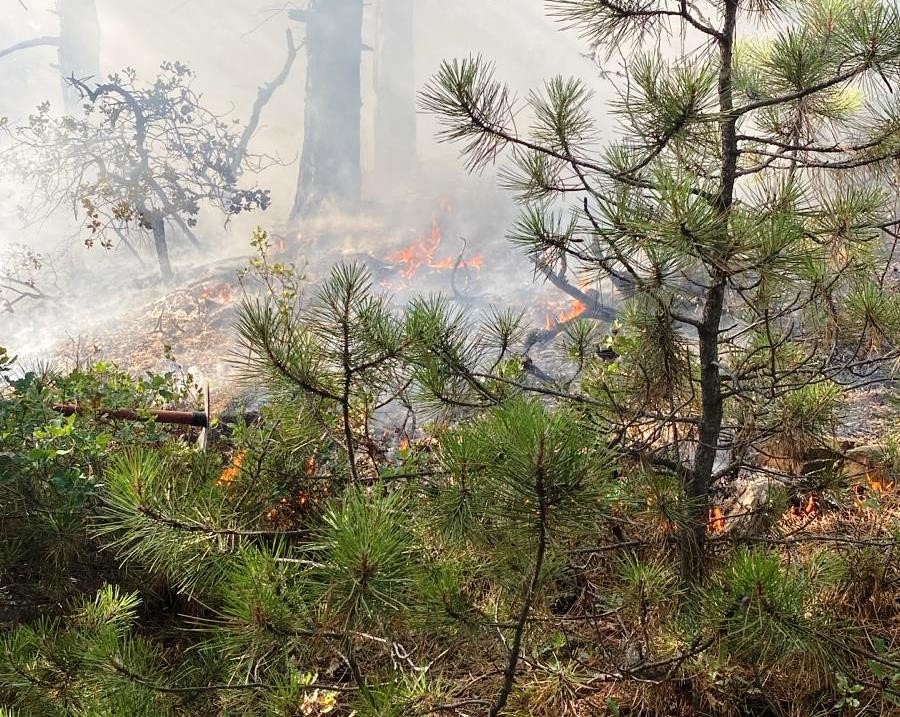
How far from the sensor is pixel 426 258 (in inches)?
123

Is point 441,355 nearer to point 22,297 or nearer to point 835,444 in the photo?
point 835,444

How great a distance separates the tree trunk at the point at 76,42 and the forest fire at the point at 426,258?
4.62ft

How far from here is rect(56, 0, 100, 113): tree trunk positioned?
2.78 m

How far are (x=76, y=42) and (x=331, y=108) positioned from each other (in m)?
1.03

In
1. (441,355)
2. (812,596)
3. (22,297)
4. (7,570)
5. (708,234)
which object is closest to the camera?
(708,234)

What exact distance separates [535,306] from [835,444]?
4.25 ft

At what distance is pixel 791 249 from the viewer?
981mm

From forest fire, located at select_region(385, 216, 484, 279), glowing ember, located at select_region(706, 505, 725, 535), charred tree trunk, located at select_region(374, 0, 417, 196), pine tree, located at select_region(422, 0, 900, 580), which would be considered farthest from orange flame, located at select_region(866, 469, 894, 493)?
charred tree trunk, located at select_region(374, 0, 417, 196)

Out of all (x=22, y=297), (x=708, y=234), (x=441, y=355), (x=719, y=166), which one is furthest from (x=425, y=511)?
(x=22, y=297)

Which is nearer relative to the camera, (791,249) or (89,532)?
(791,249)

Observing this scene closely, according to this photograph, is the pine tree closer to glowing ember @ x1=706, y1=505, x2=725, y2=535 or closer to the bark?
the bark

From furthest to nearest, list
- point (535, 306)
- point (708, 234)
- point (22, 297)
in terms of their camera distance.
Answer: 1. point (535, 306)
2. point (22, 297)
3. point (708, 234)

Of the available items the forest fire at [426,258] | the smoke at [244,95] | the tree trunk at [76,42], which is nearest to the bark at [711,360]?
the smoke at [244,95]

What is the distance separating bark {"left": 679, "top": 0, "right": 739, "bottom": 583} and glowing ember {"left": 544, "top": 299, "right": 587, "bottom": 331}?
156cm
